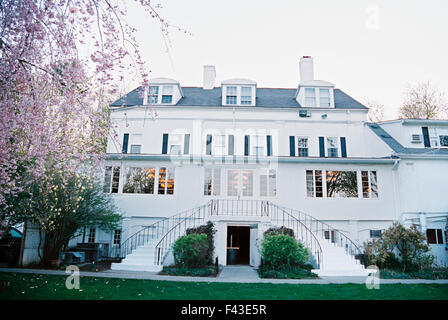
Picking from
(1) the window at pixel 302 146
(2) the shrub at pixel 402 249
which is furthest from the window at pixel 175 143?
(2) the shrub at pixel 402 249

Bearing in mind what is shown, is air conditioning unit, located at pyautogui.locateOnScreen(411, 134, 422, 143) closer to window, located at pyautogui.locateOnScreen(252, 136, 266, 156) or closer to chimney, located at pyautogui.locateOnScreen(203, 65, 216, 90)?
window, located at pyautogui.locateOnScreen(252, 136, 266, 156)

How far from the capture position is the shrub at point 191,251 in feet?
35.9

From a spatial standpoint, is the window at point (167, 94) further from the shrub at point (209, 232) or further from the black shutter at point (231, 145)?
the shrub at point (209, 232)

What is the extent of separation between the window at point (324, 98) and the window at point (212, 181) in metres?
7.86

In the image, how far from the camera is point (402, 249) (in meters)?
12.2

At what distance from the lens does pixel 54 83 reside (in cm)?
509

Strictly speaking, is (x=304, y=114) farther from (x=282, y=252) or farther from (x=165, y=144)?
(x=282, y=252)

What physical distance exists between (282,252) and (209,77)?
13794 mm

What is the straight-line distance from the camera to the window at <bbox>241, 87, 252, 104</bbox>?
17.8 meters

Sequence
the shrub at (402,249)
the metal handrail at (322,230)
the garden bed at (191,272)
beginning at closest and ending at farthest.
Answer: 1. the garden bed at (191,272)
2. the shrub at (402,249)
3. the metal handrail at (322,230)

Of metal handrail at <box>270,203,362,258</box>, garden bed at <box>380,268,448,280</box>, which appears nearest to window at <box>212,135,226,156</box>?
metal handrail at <box>270,203,362,258</box>

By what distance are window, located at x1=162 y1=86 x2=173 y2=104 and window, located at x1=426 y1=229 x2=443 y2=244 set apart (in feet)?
51.2

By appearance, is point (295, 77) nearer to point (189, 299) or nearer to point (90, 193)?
point (90, 193)

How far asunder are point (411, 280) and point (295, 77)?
554 inches
